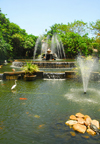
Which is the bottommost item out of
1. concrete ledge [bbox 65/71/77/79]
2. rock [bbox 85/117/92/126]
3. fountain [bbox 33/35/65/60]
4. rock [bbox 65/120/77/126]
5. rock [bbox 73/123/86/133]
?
rock [bbox 73/123/86/133]

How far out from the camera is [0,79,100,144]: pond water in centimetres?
350

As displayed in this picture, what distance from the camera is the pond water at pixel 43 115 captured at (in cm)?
350

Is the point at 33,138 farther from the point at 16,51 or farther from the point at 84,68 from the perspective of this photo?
the point at 16,51

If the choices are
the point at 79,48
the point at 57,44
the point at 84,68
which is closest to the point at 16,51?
the point at 57,44

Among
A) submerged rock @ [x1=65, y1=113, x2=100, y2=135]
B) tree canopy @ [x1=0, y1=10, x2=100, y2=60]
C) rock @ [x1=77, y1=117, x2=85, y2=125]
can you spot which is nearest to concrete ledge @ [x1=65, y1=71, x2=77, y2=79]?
submerged rock @ [x1=65, y1=113, x2=100, y2=135]

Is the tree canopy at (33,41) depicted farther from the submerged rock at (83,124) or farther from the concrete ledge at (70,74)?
the submerged rock at (83,124)

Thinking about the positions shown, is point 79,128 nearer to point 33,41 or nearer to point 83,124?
point 83,124

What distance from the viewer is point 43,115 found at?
4.69 m

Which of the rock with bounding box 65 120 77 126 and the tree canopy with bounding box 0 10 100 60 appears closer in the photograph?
the rock with bounding box 65 120 77 126

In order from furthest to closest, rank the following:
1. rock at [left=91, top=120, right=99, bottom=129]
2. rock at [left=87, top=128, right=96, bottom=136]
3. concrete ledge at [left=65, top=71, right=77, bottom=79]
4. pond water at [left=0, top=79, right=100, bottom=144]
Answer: concrete ledge at [left=65, top=71, right=77, bottom=79], rock at [left=91, top=120, right=99, bottom=129], rock at [left=87, top=128, right=96, bottom=136], pond water at [left=0, top=79, right=100, bottom=144]

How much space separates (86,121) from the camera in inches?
164

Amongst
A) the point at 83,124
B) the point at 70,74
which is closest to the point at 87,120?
the point at 83,124

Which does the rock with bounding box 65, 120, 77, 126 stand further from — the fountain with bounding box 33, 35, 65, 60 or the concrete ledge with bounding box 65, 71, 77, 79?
the fountain with bounding box 33, 35, 65, 60

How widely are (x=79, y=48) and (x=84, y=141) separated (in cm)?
3461
